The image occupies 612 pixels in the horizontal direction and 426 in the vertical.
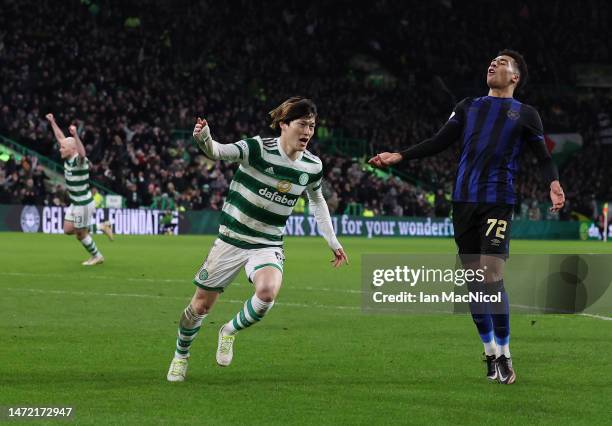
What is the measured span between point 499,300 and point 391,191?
4015cm

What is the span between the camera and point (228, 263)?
8.27m

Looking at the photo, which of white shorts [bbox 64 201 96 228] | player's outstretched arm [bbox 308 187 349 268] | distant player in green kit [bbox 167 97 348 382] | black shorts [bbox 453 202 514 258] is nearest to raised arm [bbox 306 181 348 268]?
player's outstretched arm [bbox 308 187 349 268]

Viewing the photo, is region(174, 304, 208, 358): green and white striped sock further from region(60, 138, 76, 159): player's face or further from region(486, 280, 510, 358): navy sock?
region(60, 138, 76, 159): player's face

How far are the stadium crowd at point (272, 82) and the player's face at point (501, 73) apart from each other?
30.8 m

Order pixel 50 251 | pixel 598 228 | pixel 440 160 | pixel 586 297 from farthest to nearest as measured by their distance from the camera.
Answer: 1. pixel 440 160
2. pixel 598 228
3. pixel 50 251
4. pixel 586 297

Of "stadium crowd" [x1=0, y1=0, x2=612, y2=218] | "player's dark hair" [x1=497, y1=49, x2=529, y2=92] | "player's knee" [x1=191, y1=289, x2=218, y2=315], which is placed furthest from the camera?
"stadium crowd" [x1=0, y1=0, x2=612, y2=218]

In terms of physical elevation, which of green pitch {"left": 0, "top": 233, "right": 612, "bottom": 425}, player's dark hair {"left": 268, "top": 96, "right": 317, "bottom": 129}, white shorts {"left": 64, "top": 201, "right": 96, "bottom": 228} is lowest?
white shorts {"left": 64, "top": 201, "right": 96, "bottom": 228}

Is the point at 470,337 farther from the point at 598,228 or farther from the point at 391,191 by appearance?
the point at 598,228

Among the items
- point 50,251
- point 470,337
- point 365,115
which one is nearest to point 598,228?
point 365,115

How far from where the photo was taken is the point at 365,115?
55188 millimetres

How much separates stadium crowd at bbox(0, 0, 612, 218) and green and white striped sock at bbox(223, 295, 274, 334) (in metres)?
30.2

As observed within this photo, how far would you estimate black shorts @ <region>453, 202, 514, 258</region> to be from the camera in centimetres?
833

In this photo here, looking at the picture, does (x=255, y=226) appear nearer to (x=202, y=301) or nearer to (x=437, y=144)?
(x=202, y=301)

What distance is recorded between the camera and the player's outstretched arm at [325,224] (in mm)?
8898
